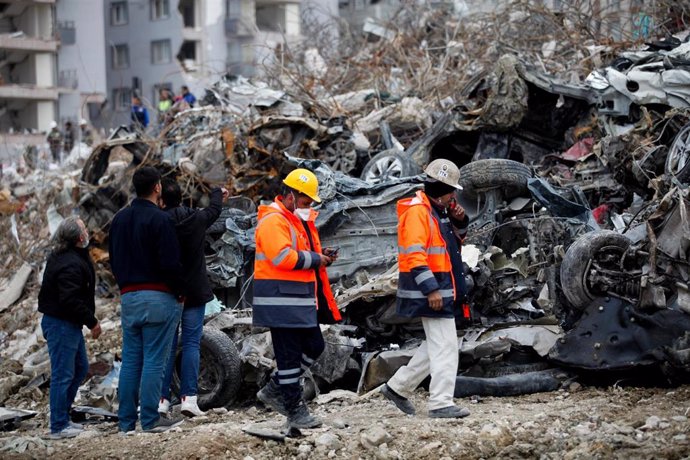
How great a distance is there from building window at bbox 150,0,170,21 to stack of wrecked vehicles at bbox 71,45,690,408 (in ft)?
117

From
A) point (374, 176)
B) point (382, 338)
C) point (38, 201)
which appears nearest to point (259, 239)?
point (382, 338)

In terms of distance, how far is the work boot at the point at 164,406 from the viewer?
813cm

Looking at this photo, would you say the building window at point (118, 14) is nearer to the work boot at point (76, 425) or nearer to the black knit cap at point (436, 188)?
the work boot at point (76, 425)

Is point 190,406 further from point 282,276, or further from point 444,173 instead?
point 444,173

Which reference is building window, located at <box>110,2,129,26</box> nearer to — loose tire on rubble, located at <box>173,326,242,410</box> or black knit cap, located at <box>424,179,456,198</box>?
loose tire on rubble, located at <box>173,326,242,410</box>

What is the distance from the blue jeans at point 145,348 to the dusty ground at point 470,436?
22cm

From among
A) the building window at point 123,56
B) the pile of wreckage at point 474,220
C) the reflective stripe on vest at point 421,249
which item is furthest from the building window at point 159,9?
the reflective stripe on vest at point 421,249

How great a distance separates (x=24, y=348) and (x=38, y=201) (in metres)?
5.02

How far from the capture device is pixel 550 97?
12805 millimetres

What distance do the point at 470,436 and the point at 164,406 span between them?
264cm

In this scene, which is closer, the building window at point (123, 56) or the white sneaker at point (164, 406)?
the white sneaker at point (164, 406)

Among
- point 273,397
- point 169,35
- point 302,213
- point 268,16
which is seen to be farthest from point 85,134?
point 268,16

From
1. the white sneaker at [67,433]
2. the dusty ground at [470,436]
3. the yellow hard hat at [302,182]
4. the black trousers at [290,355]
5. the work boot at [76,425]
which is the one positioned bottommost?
the work boot at [76,425]

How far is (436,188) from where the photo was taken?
728 cm
